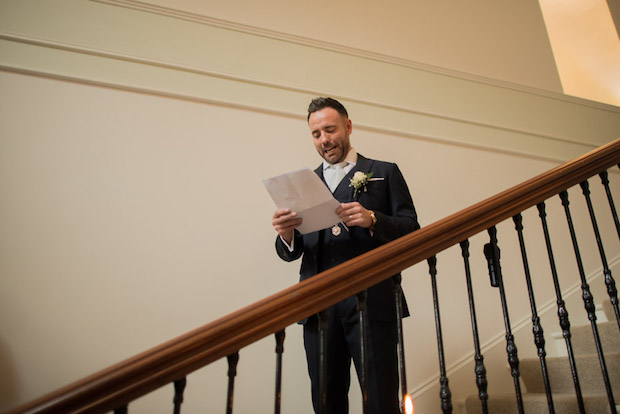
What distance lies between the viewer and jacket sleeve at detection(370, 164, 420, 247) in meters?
1.54

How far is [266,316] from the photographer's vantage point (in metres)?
1.05

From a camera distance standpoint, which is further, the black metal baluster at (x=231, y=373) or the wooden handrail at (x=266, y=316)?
the black metal baluster at (x=231, y=373)

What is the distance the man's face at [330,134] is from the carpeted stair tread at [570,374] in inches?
55.7

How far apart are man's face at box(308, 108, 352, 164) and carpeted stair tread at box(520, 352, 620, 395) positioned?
1.41 meters

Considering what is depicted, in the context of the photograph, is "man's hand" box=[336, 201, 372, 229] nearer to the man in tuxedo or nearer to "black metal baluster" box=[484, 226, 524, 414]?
the man in tuxedo

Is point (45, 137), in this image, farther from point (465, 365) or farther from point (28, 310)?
point (465, 365)

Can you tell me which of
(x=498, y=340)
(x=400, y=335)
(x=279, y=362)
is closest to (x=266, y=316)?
(x=279, y=362)

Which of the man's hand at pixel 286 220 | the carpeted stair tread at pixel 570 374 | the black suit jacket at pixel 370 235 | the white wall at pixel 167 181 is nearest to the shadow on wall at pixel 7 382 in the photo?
the white wall at pixel 167 181

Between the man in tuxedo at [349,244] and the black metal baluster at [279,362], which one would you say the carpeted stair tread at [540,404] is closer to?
the man in tuxedo at [349,244]

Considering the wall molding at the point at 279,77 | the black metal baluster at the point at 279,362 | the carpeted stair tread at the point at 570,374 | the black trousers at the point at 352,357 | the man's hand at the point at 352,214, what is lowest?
the carpeted stair tread at the point at 570,374

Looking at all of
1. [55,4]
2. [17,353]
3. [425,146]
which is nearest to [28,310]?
[17,353]

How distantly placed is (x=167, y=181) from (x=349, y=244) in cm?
139

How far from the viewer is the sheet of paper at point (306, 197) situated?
1435 millimetres

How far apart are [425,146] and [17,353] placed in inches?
107
